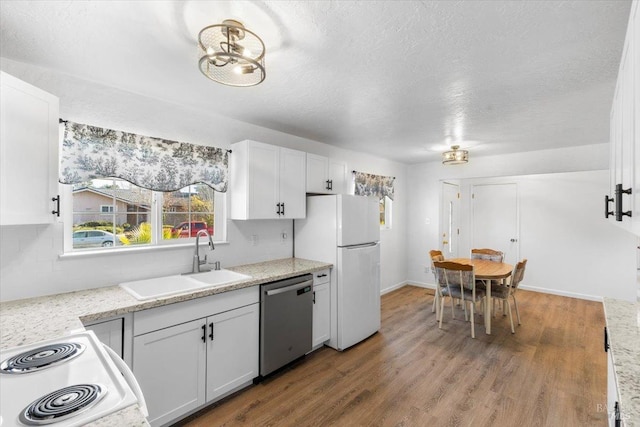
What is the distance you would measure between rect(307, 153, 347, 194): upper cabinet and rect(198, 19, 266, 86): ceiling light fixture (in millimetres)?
1817

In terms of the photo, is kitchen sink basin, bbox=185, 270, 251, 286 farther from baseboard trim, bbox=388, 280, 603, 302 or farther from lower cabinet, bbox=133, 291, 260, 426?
baseboard trim, bbox=388, 280, 603, 302

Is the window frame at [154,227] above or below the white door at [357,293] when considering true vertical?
above

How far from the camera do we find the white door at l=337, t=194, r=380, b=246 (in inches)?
124

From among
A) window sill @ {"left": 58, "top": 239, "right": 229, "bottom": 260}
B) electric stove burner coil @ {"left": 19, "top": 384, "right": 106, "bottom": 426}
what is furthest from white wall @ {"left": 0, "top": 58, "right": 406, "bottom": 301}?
electric stove burner coil @ {"left": 19, "top": 384, "right": 106, "bottom": 426}

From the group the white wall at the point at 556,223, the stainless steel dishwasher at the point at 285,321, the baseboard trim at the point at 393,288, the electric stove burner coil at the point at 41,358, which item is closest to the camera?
the electric stove burner coil at the point at 41,358

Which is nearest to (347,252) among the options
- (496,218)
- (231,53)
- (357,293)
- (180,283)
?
(357,293)

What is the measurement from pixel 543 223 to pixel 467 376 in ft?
12.7

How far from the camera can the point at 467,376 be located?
2641 millimetres

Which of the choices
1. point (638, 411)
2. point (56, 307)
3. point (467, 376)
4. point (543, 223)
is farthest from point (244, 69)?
point (543, 223)

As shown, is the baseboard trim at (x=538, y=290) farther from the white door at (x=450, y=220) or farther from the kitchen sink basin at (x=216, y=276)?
the kitchen sink basin at (x=216, y=276)

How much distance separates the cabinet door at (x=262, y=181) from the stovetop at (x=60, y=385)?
1802mm

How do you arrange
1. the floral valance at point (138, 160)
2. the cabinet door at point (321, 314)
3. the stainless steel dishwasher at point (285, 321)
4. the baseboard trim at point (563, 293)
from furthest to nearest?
the baseboard trim at point (563, 293) < the cabinet door at point (321, 314) < the stainless steel dishwasher at point (285, 321) < the floral valance at point (138, 160)

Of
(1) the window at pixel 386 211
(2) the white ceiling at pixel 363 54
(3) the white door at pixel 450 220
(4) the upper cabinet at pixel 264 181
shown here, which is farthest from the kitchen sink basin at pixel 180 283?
(3) the white door at pixel 450 220

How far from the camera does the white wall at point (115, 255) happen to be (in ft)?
6.33
